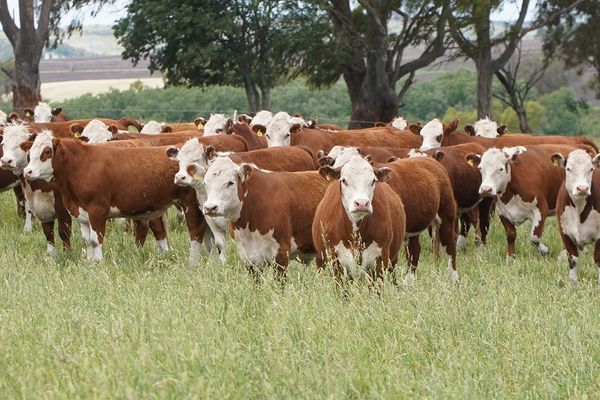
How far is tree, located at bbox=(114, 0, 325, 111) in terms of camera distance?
106 feet

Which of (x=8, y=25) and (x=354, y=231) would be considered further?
(x=8, y=25)

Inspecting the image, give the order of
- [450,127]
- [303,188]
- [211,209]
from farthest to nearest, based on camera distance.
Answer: [450,127], [303,188], [211,209]

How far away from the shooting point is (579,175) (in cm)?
1155

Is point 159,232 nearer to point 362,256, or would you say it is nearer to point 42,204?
point 42,204

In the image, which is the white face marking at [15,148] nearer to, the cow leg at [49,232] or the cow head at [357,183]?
the cow leg at [49,232]

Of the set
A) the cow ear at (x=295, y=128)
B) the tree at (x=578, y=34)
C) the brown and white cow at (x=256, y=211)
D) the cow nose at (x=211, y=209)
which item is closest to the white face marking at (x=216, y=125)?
the cow ear at (x=295, y=128)

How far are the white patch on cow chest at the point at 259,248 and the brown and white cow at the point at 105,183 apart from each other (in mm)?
2148

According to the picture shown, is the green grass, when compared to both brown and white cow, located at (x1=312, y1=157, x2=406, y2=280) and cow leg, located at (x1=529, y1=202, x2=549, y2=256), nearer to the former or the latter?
brown and white cow, located at (x1=312, y1=157, x2=406, y2=280)

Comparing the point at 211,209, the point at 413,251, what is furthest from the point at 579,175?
the point at 211,209

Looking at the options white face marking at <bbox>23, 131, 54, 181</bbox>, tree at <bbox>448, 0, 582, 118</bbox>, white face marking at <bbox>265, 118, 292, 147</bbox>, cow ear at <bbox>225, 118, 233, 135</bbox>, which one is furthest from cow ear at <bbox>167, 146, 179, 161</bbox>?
tree at <bbox>448, 0, 582, 118</bbox>

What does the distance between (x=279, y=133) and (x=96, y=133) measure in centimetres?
259

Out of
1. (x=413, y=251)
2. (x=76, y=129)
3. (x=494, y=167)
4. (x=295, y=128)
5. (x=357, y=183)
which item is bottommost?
(x=413, y=251)

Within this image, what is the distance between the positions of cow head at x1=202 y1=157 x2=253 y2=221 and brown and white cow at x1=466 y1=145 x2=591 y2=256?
450 cm

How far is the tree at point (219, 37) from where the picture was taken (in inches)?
1276
